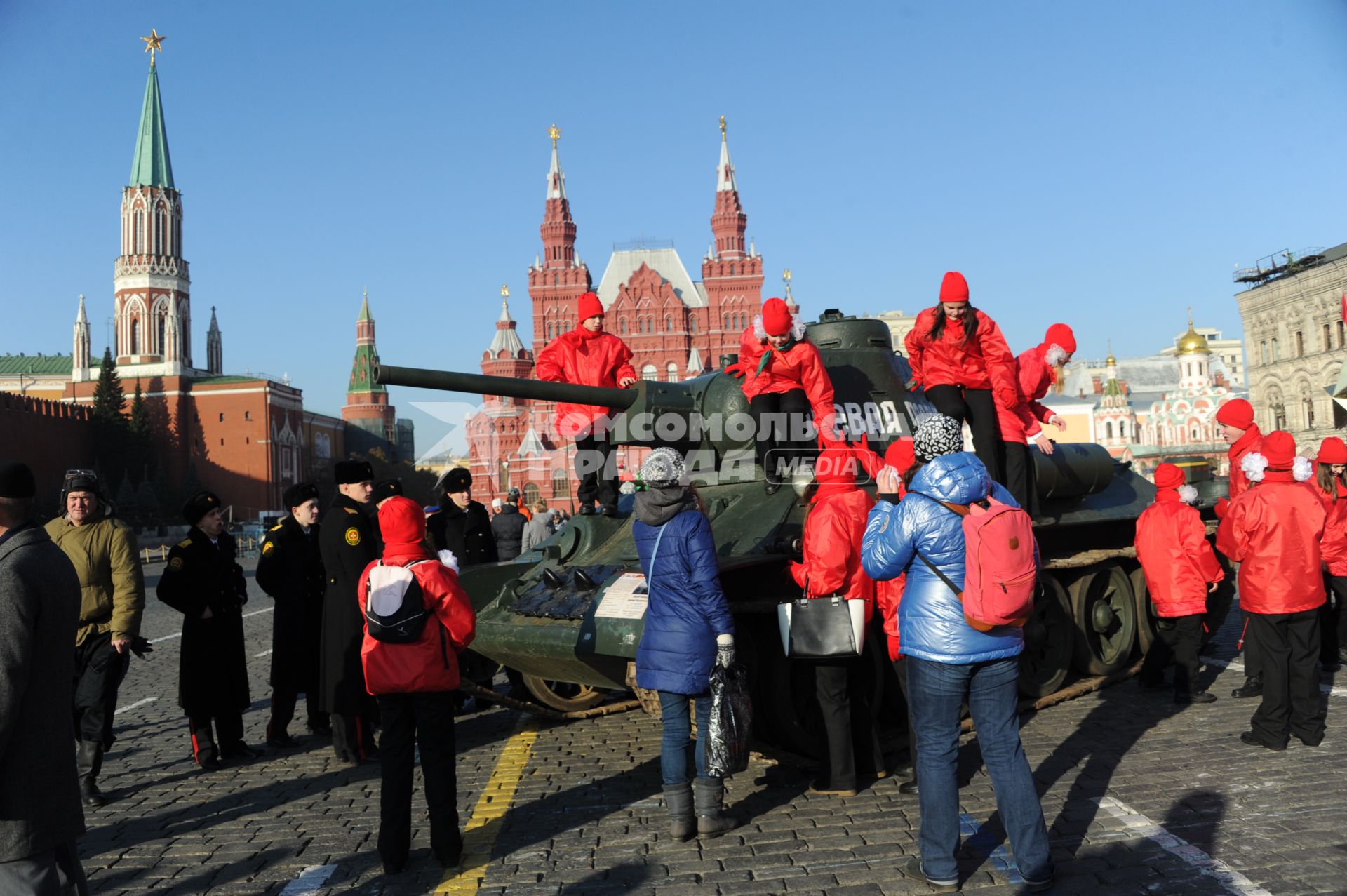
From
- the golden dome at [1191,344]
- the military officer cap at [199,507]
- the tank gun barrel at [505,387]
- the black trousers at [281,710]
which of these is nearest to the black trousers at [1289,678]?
the tank gun barrel at [505,387]

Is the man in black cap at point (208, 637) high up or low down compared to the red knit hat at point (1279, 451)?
down

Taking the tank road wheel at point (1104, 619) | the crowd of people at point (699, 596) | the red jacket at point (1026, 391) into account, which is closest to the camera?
the crowd of people at point (699, 596)

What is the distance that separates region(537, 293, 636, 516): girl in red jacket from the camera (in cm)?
850

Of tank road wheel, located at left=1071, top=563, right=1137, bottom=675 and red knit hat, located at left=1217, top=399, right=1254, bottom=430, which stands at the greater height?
red knit hat, located at left=1217, top=399, right=1254, bottom=430

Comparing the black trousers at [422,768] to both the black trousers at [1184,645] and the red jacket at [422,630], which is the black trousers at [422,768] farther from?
the black trousers at [1184,645]

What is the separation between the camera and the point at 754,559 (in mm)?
6566

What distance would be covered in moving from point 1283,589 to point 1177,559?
1.75 metres

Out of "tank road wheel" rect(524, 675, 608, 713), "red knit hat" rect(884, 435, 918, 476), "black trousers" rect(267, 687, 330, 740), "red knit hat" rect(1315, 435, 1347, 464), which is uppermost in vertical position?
"red knit hat" rect(884, 435, 918, 476)

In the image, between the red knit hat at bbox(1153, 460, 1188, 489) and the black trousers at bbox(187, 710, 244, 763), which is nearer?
the black trousers at bbox(187, 710, 244, 763)

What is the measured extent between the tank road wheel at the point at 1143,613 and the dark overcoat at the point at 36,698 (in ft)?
28.5

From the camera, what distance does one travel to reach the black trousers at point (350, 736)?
730 cm

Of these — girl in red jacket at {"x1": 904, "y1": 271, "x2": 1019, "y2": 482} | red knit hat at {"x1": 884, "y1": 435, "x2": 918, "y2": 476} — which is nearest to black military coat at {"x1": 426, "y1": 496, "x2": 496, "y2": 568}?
girl in red jacket at {"x1": 904, "y1": 271, "x2": 1019, "y2": 482}

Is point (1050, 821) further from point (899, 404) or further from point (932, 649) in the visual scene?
point (899, 404)

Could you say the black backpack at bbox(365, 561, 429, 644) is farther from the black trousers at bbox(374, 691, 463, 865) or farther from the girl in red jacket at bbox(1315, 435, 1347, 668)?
the girl in red jacket at bbox(1315, 435, 1347, 668)
